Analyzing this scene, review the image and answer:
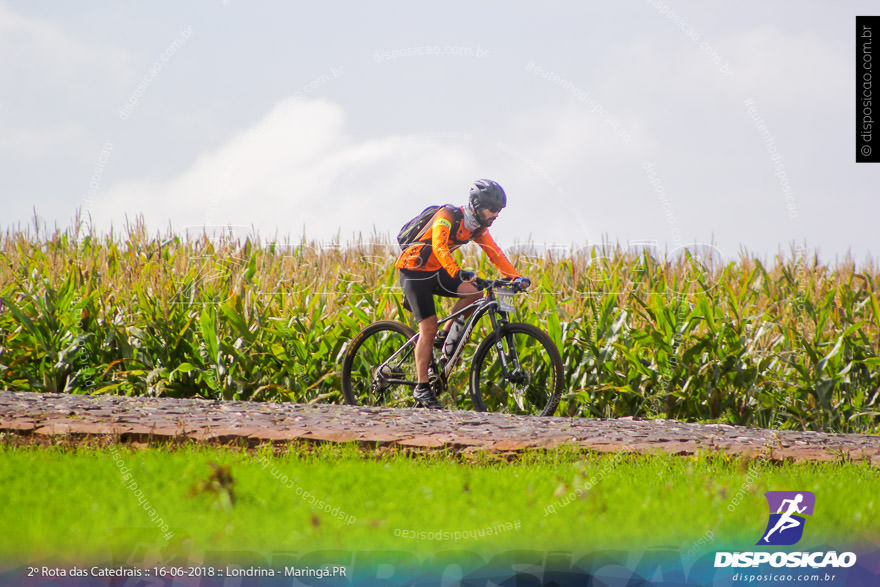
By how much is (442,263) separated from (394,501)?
9.31 feet

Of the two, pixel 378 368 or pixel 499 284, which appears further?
pixel 378 368

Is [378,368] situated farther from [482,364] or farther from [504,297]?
[504,297]

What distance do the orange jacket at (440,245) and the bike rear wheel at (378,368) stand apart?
Result: 2.62ft

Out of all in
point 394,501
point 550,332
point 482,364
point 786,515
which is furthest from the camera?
point 550,332

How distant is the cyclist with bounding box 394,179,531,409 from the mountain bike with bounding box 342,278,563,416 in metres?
0.15

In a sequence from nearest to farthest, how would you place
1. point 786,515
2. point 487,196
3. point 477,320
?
point 786,515, point 487,196, point 477,320

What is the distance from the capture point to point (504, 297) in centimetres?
758

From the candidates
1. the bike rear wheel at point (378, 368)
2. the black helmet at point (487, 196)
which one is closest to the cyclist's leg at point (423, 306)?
the bike rear wheel at point (378, 368)

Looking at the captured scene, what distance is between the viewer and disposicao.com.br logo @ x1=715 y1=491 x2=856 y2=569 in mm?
4113

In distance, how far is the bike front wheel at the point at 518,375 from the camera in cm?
756

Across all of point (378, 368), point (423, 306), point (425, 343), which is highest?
point (423, 306)

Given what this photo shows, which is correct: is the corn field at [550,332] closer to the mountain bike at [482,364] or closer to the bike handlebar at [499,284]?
the mountain bike at [482,364]

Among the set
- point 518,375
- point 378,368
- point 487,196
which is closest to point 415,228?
point 487,196

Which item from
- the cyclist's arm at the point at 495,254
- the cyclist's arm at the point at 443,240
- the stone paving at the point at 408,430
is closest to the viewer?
the stone paving at the point at 408,430
